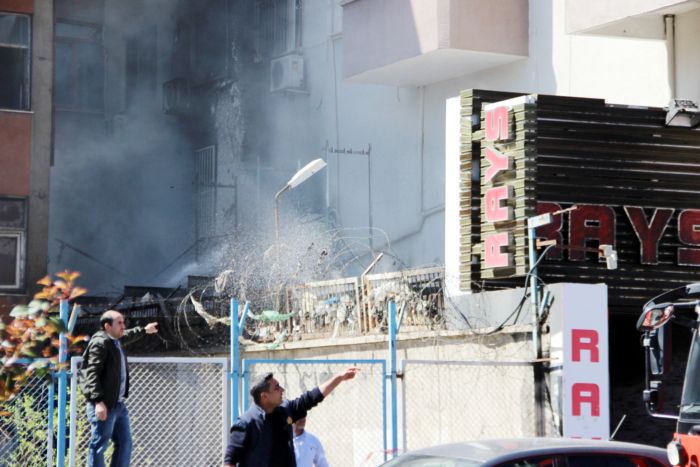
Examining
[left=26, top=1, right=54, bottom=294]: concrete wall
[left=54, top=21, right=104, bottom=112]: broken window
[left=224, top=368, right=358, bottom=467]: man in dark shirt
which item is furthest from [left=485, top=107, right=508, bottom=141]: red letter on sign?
[left=54, top=21, right=104, bottom=112]: broken window

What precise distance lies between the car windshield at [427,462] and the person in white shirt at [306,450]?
2485 millimetres

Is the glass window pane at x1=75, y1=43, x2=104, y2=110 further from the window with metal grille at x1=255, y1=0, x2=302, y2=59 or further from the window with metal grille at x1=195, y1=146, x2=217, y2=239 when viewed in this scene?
the window with metal grille at x1=255, y1=0, x2=302, y2=59

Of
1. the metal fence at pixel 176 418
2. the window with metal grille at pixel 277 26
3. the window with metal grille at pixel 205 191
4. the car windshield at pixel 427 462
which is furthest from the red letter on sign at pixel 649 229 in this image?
the window with metal grille at pixel 205 191

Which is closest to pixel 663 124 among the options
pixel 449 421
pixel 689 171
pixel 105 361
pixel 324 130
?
pixel 689 171

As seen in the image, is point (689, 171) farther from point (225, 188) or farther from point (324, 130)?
point (225, 188)

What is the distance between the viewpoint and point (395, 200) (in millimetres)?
25375

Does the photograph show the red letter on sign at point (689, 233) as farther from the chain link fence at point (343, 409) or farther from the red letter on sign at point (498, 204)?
the chain link fence at point (343, 409)

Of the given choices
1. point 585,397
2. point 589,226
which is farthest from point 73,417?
point 589,226

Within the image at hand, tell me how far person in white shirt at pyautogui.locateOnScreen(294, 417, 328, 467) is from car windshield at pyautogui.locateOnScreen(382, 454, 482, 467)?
248cm

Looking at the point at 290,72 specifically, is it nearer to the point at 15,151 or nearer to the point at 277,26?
the point at 277,26

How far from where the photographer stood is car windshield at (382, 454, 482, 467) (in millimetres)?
8797

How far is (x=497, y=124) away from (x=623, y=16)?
10.1ft

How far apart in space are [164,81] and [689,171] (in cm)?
1504

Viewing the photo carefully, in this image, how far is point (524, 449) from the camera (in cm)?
896
